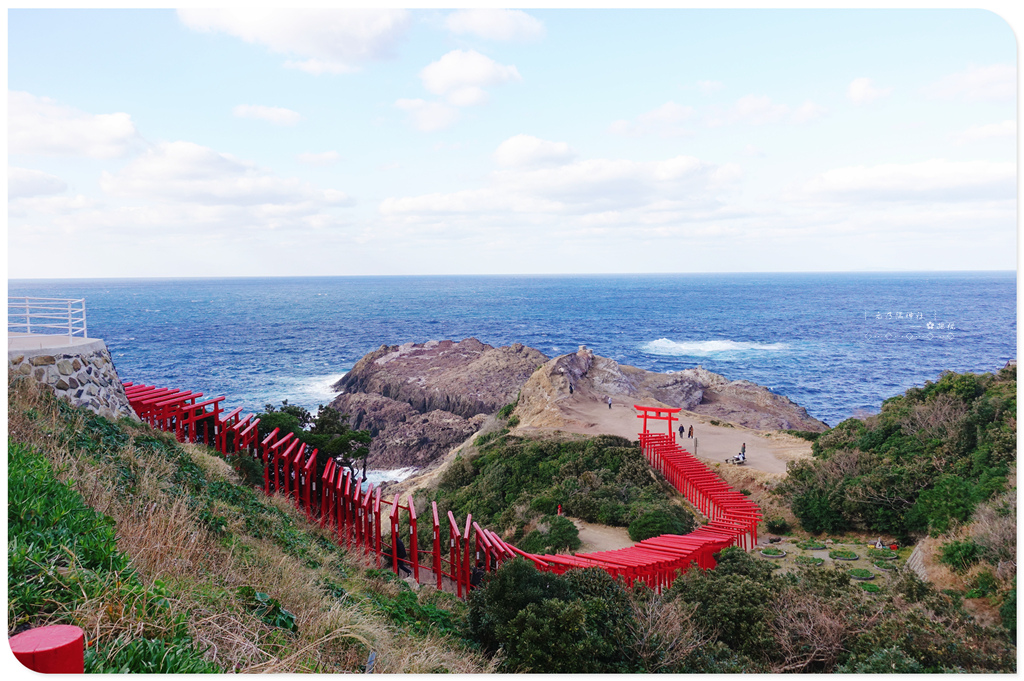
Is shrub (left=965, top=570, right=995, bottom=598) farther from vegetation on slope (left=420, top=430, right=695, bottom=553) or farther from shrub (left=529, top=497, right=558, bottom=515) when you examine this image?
shrub (left=529, top=497, right=558, bottom=515)

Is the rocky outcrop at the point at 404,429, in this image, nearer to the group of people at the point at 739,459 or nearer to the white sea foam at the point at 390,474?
the white sea foam at the point at 390,474

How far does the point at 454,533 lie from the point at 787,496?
1076 cm

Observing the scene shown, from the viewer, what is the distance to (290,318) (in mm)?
98250

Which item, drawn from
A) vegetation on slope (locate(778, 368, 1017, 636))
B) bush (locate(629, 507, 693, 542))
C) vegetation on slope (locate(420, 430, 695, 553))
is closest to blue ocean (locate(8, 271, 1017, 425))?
vegetation on slope (locate(420, 430, 695, 553))

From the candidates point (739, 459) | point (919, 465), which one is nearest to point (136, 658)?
point (919, 465)

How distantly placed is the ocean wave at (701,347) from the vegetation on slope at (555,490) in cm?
5250

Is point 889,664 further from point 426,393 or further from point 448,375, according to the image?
point 448,375

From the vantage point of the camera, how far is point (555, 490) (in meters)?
18.2

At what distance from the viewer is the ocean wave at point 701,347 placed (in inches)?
2817

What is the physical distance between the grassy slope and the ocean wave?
66006mm

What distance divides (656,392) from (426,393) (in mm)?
15585

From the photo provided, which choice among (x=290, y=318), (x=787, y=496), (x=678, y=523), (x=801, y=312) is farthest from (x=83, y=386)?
(x=801, y=312)

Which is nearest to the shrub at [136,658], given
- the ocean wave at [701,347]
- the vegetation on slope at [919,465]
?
the vegetation on slope at [919,465]

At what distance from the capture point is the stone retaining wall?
998 centimetres
